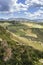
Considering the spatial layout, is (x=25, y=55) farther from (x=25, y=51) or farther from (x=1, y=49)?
(x=1, y=49)

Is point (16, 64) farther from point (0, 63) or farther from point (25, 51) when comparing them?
point (25, 51)

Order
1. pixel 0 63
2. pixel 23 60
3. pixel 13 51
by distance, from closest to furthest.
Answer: pixel 0 63, pixel 23 60, pixel 13 51

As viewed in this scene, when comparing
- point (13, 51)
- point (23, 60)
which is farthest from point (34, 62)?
point (13, 51)

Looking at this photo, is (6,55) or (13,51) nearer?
(6,55)

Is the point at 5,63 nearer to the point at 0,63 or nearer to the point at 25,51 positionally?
the point at 0,63

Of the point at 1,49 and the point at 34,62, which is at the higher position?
the point at 1,49

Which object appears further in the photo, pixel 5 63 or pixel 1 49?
pixel 1 49

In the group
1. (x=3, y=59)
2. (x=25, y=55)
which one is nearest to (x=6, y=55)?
(x=3, y=59)

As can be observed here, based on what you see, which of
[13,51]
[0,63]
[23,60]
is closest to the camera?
[0,63]
